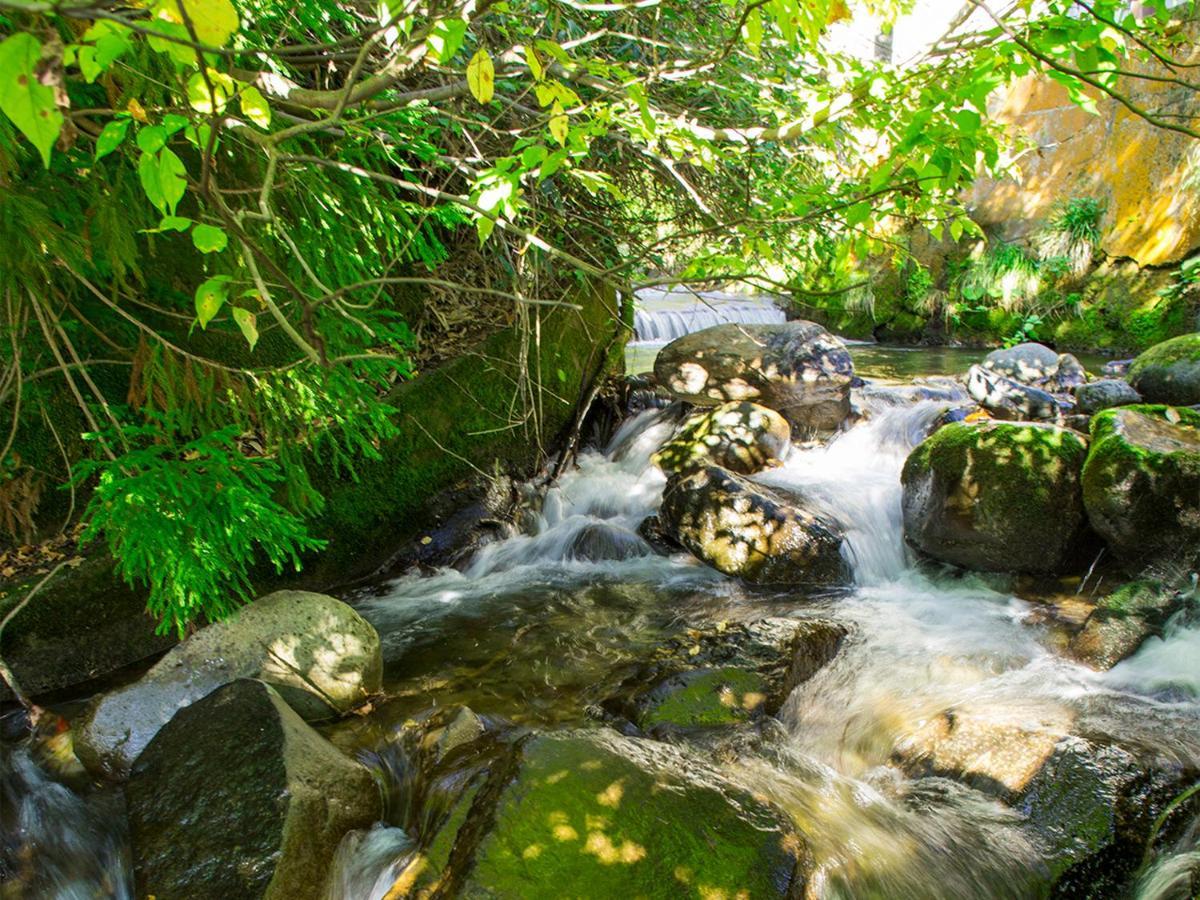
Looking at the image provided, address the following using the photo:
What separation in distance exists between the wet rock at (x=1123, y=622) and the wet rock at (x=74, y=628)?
5.06 meters

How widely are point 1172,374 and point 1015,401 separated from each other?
4.28 feet

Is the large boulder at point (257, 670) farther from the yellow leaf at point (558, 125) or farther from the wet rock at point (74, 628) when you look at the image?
the yellow leaf at point (558, 125)

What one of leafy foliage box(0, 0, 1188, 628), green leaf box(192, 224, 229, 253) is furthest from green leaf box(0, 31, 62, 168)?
green leaf box(192, 224, 229, 253)

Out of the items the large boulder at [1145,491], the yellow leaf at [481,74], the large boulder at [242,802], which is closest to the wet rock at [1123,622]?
the large boulder at [1145,491]

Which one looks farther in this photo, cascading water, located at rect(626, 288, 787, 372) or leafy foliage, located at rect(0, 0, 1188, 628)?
cascading water, located at rect(626, 288, 787, 372)

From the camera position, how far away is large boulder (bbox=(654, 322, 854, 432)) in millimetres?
6977

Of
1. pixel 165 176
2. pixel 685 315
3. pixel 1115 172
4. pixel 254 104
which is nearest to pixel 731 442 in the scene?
pixel 254 104

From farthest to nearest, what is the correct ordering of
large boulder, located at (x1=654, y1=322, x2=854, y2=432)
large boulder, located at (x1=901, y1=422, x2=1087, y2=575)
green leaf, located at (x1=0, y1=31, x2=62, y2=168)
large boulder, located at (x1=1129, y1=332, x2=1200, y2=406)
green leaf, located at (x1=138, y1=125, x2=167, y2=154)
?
large boulder, located at (x1=654, y1=322, x2=854, y2=432)
large boulder, located at (x1=1129, y1=332, x2=1200, y2=406)
large boulder, located at (x1=901, y1=422, x2=1087, y2=575)
green leaf, located at (x1=138, y1=125, x2=167, y2=154)
green leaf, located at (x1=0, y1=31, x2=62, y2=168)

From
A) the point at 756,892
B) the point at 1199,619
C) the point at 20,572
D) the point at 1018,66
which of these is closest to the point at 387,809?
the point at 756,892

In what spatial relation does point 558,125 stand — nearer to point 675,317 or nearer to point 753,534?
point 753,534

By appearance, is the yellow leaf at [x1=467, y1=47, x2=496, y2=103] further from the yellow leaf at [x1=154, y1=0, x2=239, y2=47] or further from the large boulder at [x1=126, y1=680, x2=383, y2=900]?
the large boulder at [x1=126, y1=680, x2=383, y2=900]

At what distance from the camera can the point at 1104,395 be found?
661 centimetres

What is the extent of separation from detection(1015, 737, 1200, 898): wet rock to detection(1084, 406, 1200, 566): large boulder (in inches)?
74.5

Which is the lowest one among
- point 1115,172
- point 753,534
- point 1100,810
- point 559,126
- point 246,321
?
point 1100,810
